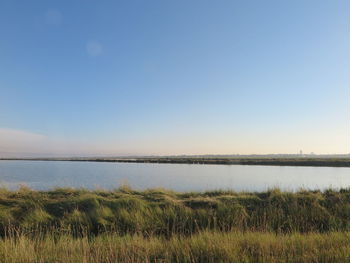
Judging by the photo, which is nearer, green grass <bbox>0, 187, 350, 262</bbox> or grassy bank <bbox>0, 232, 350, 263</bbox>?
grassy bank <bbox>0, 232, 350, 263</bbox>

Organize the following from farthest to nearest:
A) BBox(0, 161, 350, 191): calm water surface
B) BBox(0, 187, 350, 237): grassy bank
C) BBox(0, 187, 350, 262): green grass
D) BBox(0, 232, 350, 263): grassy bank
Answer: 1. BBox(0, 161, 350, 191): calm water surface
2. BBox(0, 187, 350, 237): grassy bank
3. BBox(0, 187, 350, 262): green grass
4. BBox(0, 232, 350, 263): grassy bank

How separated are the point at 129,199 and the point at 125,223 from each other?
1.67 metres

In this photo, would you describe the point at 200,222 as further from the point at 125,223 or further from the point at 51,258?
the point at 51,258

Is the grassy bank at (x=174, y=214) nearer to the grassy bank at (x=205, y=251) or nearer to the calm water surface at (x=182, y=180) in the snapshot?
the grassy bank at (x=205, y=251)

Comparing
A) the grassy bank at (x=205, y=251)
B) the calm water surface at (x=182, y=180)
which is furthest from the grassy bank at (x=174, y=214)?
the calm water surface at (x=182, y=180)

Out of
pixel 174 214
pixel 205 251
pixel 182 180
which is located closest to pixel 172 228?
pixel 174 214

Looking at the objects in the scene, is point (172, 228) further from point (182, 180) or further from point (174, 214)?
point (182, 180)

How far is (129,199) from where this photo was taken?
30.7 feet

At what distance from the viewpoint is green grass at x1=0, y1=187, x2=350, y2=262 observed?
4.53 meters

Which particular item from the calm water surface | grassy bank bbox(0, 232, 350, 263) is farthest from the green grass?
the calm water surface

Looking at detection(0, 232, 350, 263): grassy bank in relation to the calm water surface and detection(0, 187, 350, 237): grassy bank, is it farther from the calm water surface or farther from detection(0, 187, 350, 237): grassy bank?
the calm water surface

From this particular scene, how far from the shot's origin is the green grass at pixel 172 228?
453 centimetres

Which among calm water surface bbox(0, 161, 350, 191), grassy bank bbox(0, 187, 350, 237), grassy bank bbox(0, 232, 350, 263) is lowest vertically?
calm water surface bbox(0, 161, 350, 191)

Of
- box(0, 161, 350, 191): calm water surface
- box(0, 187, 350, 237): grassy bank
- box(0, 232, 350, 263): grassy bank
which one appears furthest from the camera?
box(0, 161, 350, 191): calm water surface
